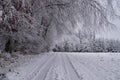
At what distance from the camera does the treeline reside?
62225 mm

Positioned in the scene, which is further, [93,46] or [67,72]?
[93,46]

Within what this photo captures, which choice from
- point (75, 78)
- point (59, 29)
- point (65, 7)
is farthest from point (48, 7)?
point (75, 78)

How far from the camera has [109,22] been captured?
481 inches

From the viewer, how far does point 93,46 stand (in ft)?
207

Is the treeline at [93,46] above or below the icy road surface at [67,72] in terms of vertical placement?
above

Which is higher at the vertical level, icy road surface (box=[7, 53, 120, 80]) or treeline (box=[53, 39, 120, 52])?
treeline (box=[53, 39, 120, 52])

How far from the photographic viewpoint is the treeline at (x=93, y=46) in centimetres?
6222

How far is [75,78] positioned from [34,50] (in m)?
17.8

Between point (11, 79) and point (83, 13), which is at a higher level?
point (83, 13)

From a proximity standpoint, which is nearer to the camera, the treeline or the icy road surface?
the icy road surface

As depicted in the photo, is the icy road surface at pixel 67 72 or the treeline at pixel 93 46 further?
the treeline at pixel 93 46

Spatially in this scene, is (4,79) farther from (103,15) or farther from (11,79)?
(103,15)

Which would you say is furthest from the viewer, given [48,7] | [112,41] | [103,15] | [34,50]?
[112,41]

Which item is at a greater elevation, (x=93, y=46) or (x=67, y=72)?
(x=93, y=46)
